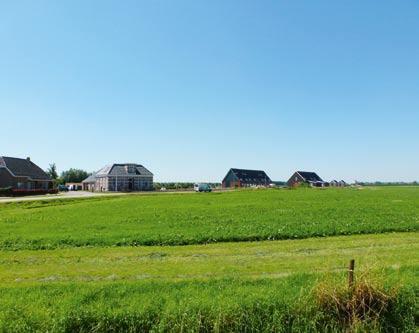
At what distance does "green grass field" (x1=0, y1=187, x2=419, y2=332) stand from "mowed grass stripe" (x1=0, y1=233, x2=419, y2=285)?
3 cm

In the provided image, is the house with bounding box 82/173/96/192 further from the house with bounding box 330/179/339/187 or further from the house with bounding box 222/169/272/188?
the house with bounding box 330/179/339/187

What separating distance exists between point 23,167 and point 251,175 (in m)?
76.7

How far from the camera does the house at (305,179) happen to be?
14159 cm

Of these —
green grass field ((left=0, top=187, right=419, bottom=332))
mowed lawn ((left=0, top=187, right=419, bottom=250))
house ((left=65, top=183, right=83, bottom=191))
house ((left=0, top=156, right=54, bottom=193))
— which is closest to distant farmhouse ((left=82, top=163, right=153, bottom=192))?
house ((left=65, top=183, right=83, bottom=191))

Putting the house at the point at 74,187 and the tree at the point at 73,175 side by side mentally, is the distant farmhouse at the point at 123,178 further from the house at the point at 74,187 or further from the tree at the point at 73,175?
the tree at the point at 73,175

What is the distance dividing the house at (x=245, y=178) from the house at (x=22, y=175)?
57849 mm

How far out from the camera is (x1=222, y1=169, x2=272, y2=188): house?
426ft

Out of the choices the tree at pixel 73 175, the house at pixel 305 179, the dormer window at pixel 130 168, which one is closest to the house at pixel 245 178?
the house at pixel 305 179

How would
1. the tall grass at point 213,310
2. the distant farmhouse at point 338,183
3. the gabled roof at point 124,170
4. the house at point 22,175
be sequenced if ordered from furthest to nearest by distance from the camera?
the distant farmhouse at point 338,183 → the gabled roof at point 124,170 → the house at point 22,175 → the tall grass at point 213,310

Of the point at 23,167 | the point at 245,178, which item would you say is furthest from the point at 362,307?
the point at 245,178

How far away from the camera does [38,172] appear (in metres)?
89.8

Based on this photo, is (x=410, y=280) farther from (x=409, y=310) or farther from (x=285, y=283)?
(x=285, y=283)

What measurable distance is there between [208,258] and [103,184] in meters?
90.3

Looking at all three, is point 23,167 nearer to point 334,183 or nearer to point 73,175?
point 73,175
